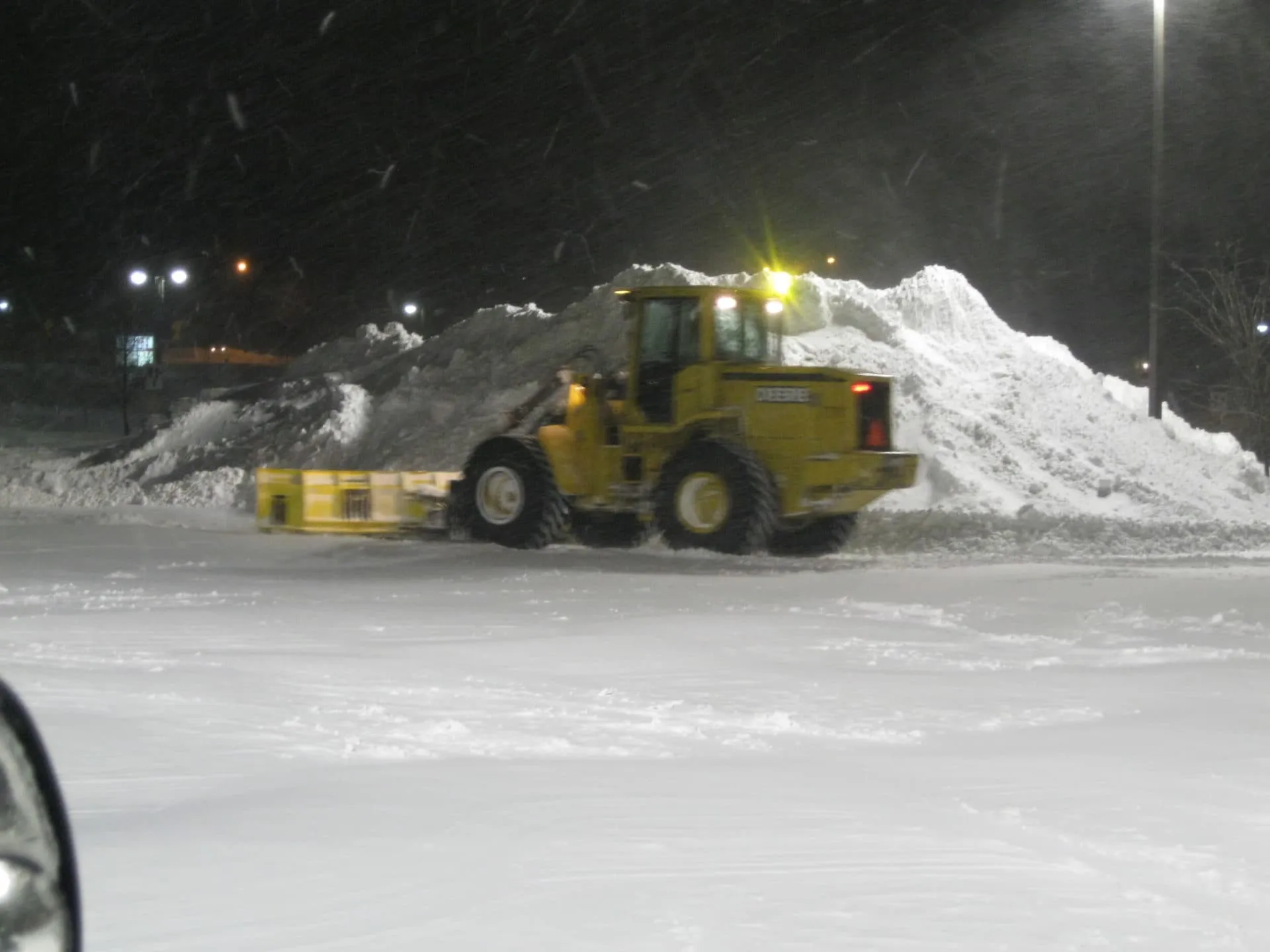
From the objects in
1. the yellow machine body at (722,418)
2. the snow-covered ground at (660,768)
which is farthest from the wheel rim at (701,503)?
the snow-covered ground at (660,768)

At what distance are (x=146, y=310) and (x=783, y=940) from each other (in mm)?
60749

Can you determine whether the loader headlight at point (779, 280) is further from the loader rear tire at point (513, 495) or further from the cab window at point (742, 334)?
the loader rear tire at point (513, 495)

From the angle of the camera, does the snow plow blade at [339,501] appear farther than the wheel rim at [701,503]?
Yes

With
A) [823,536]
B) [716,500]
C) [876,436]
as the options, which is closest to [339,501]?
[716,500]

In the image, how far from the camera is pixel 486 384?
2584cm

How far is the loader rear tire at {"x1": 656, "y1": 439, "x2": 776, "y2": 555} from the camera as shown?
1623 cm

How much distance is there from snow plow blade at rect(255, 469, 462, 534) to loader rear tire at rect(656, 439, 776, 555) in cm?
344

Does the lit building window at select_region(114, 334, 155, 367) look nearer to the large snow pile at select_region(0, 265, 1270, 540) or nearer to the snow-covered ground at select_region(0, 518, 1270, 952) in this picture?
the large snow pile at select_region(0, 265, 1270, 540)

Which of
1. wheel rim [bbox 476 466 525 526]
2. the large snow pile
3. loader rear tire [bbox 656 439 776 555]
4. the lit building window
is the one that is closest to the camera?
loader rear tire [bbox 656 439 776 555]

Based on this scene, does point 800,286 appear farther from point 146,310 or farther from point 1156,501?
point 146,310

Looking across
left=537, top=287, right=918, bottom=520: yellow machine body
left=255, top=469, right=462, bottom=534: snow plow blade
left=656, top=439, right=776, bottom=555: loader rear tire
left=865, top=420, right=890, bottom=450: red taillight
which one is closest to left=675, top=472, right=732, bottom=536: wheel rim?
left=656, top=439, right=776, bottom=555: loader rear tire

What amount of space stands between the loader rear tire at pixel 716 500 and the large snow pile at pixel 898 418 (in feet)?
12.8

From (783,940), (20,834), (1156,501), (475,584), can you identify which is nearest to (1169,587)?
(475,584)

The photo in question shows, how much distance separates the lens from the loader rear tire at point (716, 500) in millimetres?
16234
